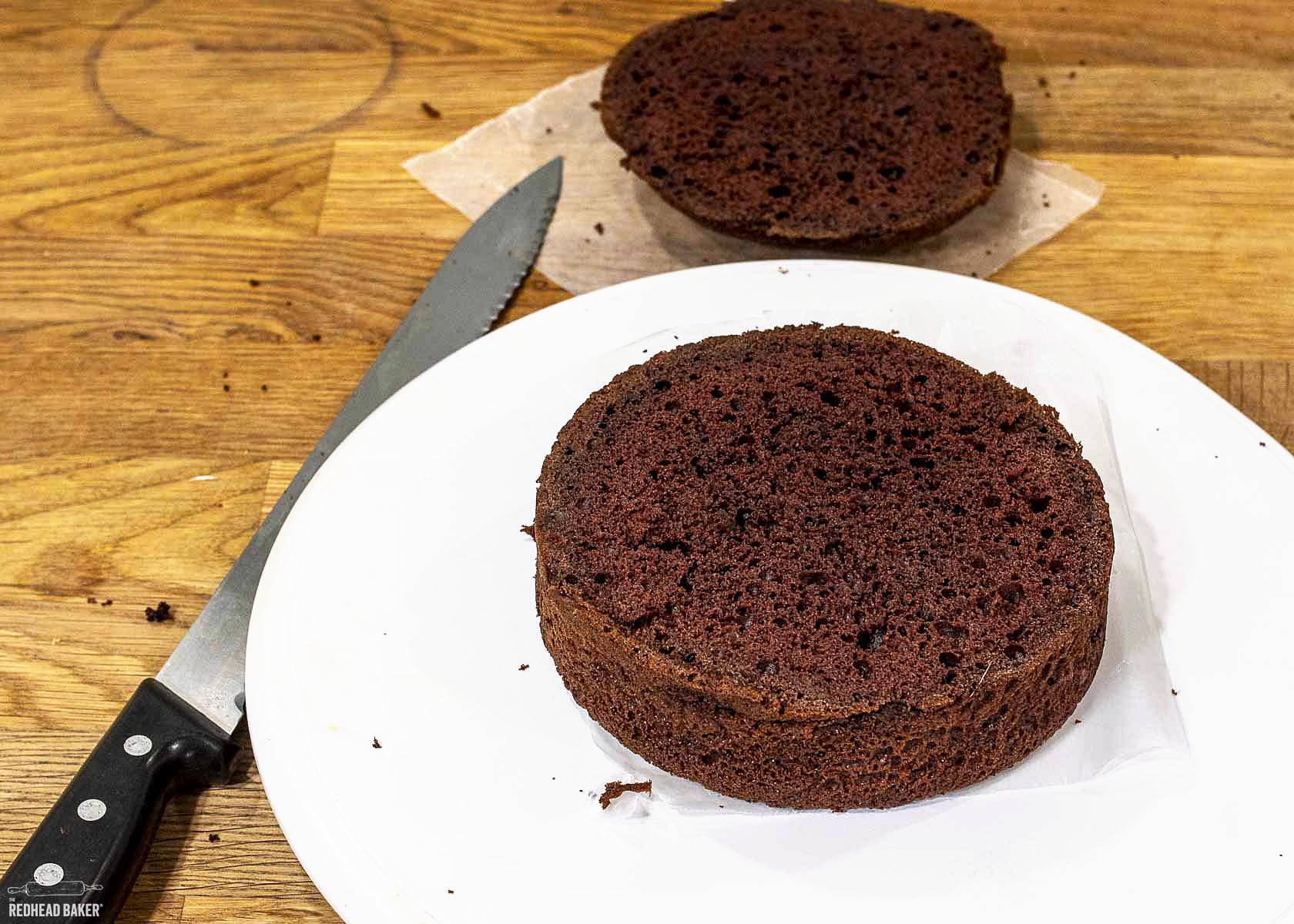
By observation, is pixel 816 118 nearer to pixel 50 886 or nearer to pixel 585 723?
pixel 585 723

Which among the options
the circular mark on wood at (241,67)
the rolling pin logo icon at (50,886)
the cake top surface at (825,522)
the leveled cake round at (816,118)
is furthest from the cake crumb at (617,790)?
the circular mark on wood at (241,67)

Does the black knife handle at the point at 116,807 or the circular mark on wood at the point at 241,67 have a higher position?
the circular mark on wood at the point at 241,67

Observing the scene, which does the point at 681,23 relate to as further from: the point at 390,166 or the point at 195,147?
the point at 195,147

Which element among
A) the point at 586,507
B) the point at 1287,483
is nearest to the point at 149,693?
the point at 586,507

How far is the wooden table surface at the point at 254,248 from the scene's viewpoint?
204 cm

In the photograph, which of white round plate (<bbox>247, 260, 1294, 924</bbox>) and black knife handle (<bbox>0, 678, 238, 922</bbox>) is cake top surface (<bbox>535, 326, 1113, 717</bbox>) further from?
black knife handle (<bbox>0, 678, 238, 922</bbox>)

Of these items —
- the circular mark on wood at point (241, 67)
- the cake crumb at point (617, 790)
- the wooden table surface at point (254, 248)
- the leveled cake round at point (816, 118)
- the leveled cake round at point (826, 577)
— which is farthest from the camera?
the circular mark on wood at point (241, 67)

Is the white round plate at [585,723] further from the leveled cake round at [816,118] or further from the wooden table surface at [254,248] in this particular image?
the leveled cake round at [816,118]

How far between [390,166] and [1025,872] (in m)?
2.00

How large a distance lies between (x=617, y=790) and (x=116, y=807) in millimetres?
637

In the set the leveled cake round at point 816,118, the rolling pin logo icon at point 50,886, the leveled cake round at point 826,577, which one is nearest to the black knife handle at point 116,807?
the rolling pin logo icon at point 50,886

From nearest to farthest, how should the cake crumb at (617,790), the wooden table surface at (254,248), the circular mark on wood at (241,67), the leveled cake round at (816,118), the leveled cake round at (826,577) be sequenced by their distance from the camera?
the leveled cake round at (826,577), the cake crumb at (617,790), the wooden table surface at (254,248), the leveled cake round at (816,118), the circular mark on wood at (241,67)

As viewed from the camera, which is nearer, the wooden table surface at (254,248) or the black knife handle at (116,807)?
the black knife handle at (116,807)

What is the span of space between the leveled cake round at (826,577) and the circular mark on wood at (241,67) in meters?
1.52
